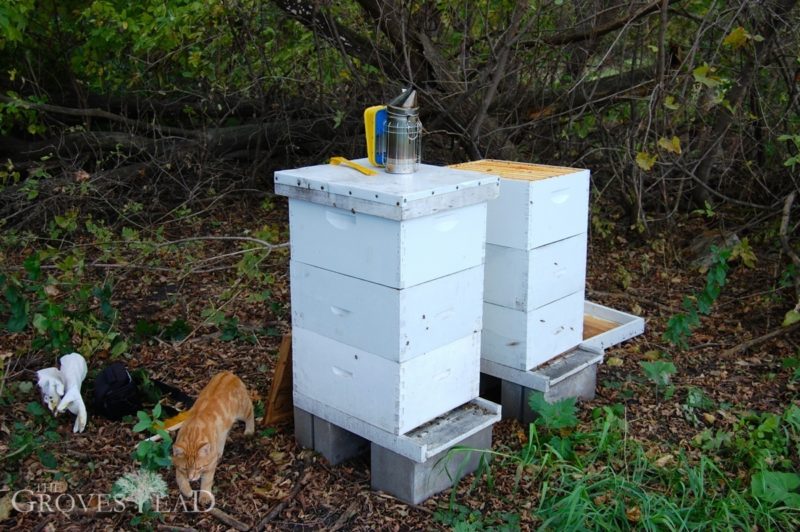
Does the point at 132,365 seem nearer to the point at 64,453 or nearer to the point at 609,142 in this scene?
the point at 64,453

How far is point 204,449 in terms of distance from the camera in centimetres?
293

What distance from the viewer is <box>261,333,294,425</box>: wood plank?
340cm

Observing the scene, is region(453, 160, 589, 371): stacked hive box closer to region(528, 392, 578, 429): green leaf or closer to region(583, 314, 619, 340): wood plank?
region(528, 392, 578, 429): green leaf

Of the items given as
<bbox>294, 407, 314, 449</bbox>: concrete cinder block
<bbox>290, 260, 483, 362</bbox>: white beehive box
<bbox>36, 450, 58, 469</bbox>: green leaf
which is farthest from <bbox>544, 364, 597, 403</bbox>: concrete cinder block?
<bbox>36, 450, 58, 469</bbox>: green leaf

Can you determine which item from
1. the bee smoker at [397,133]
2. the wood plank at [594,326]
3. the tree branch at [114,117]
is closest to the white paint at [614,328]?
the wood plank at [594,326]

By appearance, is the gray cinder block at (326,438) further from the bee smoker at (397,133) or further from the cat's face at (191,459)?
the bee smoker at (397,133)

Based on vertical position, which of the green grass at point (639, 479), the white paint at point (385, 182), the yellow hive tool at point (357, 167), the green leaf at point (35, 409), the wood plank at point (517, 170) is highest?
the yellow hive tool at point (357, 167)

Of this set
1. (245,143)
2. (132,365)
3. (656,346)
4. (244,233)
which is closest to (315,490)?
(132,365)

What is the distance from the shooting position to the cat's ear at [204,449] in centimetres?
291

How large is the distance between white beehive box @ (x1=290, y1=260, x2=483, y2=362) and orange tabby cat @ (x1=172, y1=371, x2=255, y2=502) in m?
0.38

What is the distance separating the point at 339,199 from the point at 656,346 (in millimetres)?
2263

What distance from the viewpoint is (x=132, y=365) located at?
4.00m

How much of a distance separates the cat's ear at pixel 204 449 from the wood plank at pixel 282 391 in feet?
1.65

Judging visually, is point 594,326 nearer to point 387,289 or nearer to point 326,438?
point 326,438
